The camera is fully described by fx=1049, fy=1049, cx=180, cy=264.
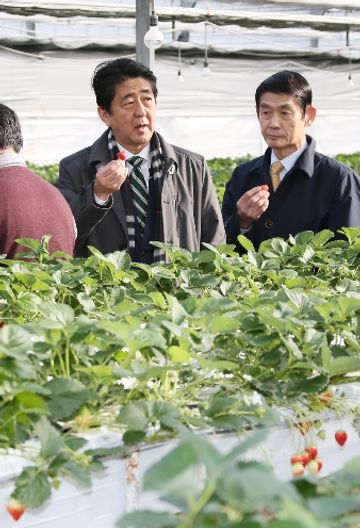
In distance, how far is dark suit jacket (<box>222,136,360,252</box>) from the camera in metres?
4.25

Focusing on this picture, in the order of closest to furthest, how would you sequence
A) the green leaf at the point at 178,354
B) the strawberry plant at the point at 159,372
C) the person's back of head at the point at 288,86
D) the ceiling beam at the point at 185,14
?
the strawberry plant at the point at 159,372, the green leaf at the point at 178,354, the person's back of head at the point at 288,86, the ceiling beam at the point at 185,14

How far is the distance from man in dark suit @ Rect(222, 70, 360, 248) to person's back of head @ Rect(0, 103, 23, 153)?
0.96 metres

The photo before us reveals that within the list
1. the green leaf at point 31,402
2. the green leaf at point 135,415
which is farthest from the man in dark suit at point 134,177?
the green leaf at point 31,402

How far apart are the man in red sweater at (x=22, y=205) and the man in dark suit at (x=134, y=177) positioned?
0.26 meters

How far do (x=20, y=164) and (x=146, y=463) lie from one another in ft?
6.89

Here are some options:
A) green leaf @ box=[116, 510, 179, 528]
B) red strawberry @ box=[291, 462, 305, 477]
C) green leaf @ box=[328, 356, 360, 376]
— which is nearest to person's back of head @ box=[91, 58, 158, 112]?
green leaf @ box=[328, 356, 360, 376]

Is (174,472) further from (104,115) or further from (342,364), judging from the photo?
(104,115)

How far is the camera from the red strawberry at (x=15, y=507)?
5.38 feet

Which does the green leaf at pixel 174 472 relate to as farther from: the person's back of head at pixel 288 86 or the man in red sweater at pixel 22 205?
the person's back of head at pixel 288 86

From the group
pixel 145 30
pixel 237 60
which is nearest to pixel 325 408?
pixel 145 30

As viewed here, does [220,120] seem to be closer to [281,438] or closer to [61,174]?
[61,174]

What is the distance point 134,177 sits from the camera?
4188mm

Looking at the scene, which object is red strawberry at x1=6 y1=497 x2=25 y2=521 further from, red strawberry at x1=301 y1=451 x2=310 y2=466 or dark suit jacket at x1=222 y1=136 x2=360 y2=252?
dark suit jacket at x1=222 y1=136 x2=360 y2=252

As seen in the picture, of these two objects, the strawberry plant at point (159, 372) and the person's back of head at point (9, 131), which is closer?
the strawberry plant at point (159, 372)
